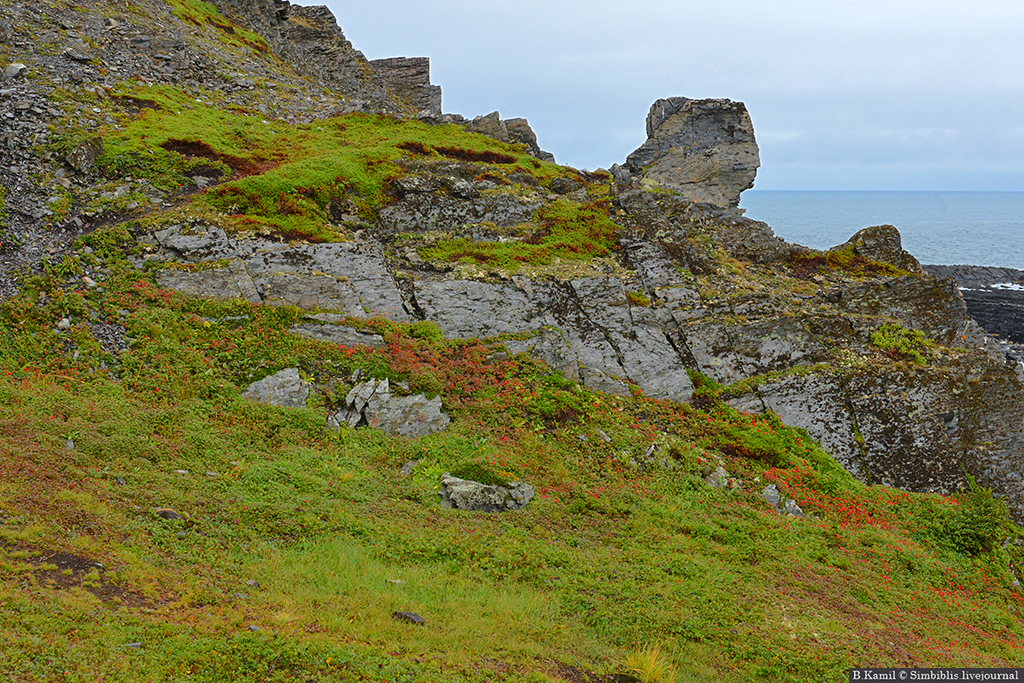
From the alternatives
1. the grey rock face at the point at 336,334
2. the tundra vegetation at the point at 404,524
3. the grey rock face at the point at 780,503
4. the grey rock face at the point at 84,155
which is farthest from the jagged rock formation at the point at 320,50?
the grey rock face at the point at 780,503

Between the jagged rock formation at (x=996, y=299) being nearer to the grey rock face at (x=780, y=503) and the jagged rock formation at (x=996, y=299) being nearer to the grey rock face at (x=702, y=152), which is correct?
the grey rock face at (x=702, y=152)

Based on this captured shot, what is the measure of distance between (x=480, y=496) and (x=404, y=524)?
2.63 m

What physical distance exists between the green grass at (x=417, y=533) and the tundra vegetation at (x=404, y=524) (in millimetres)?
69

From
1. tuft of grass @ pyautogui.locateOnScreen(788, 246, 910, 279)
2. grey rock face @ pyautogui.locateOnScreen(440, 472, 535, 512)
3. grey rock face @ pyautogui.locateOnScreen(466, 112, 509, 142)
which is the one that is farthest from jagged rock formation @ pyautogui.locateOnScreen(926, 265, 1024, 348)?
grey rock face @ pyautogui.locateOnScreen(440, 472, 535, 512)

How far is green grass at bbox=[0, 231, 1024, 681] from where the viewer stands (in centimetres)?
1048

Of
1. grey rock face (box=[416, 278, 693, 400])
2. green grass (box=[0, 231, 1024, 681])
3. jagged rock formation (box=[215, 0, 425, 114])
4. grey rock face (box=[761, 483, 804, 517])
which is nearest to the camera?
green grass (box=[0, 231, 1024, 681])

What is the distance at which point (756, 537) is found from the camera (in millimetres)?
17594

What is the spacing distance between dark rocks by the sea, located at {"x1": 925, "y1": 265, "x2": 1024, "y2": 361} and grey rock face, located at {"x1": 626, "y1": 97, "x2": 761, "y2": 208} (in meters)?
24.6

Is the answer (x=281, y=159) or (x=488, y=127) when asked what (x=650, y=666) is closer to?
(x=281, y=159)

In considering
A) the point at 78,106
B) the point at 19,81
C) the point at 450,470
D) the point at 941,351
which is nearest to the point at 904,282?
the point at 941,351

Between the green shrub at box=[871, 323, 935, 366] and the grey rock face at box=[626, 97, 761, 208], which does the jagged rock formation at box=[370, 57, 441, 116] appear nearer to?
the grey rock face at box=[626, 97, 761, 208]

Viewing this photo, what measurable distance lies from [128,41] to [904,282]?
5506 centimetres

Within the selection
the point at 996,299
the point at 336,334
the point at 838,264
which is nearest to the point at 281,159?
the point at 336,334

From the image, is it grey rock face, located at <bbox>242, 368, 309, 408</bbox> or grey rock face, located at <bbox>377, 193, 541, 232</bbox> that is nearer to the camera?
grey rock face, located at <bbox>242, 368, 309, 408</bbox>
